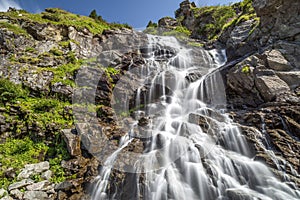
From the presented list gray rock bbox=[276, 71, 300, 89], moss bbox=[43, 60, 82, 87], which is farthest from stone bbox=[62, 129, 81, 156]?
gray rock bbox=[276, 71, 300, 89]

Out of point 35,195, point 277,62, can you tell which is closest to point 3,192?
point 35,195

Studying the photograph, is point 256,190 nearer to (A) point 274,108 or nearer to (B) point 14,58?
(A) point 274,108

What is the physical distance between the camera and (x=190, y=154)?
6.22 m

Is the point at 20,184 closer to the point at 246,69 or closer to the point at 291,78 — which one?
the point at 246,69

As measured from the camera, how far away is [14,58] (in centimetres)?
1087

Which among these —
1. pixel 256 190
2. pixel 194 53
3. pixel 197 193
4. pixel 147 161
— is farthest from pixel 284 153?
pixel 194 53

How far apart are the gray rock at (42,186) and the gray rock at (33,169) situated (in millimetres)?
507

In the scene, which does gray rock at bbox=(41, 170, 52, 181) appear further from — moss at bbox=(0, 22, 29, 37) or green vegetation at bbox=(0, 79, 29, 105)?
moss at bbox=(0, 22, 29, 37)

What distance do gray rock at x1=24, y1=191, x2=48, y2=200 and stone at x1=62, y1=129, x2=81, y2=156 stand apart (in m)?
1.65

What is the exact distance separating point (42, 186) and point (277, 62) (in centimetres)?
1134

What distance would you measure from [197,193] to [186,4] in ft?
105

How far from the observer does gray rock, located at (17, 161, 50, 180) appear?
590cm

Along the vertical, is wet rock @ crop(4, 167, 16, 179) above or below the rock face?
below

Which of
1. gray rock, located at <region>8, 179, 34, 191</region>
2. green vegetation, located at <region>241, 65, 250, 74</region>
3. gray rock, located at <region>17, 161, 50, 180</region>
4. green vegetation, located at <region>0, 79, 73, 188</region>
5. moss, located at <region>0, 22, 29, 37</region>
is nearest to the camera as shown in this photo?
gray rock, located at <region>8, 179, 34, 191</region>
